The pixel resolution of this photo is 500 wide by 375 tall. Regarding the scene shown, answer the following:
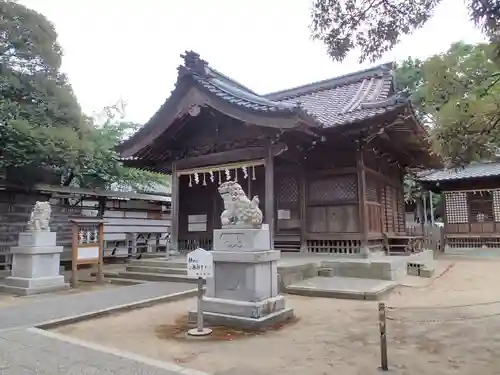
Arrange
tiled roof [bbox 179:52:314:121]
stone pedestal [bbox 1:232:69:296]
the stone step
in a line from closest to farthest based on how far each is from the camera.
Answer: stone pedestal [bbox 1:232:69:296] → tiled roof [bbox 179:52:314:121] → the stone step

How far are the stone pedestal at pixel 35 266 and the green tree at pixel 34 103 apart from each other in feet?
11.6

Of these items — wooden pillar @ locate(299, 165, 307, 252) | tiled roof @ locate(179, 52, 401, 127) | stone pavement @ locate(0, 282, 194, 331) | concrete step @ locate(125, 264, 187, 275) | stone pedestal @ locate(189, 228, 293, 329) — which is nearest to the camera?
stone pedestal @ locate(189, 228, 293, 329)

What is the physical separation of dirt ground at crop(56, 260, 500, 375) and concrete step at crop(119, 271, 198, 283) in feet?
6.36

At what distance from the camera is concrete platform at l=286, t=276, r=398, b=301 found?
7.78m

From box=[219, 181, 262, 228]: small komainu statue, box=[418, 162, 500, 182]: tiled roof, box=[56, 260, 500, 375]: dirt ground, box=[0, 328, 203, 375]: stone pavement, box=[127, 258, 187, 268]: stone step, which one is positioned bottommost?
box=[56, 260, 500, 375]: dirt ground

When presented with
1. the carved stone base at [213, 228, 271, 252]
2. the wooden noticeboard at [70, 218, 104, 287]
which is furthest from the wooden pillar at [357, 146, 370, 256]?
the wooden noticeboard at [70, 218, 104, 287]

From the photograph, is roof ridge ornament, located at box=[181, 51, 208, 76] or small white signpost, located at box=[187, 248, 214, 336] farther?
roof ridge ornament, located at box=[181, 51, 208, 76]

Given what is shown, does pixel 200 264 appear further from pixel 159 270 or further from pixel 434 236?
pixel 434 236

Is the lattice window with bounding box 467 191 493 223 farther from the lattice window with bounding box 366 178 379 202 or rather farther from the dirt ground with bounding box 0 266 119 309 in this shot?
the dirt ground with bounding box 0 266 119 309

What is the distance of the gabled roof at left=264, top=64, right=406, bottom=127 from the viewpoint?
1186 cm

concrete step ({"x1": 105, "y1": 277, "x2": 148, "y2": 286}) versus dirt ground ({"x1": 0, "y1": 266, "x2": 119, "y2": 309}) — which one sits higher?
concrete step ({"x1": 105, "y1": 277, "x2": 148, "y2": 286})

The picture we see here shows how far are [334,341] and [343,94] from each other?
11.5 m

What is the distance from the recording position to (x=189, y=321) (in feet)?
19.8

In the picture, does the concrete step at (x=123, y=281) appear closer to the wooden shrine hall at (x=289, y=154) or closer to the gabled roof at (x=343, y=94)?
the wooden shrine hall at (x=289, y=154)
